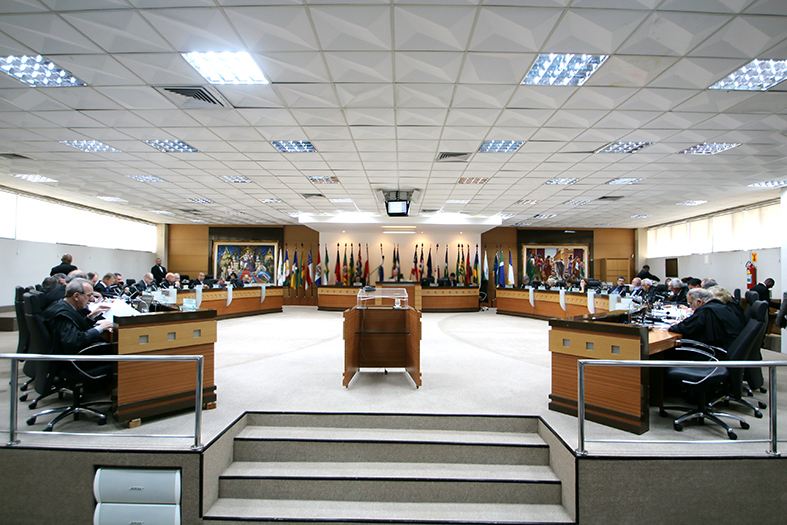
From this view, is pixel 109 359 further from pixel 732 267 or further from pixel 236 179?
pixel 732 267

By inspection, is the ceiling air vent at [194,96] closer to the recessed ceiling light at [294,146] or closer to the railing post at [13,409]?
the recessed ceiling light at [294,146]

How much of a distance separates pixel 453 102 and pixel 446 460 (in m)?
3.67

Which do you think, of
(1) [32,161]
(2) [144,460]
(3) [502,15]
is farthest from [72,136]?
(3) [502,15]

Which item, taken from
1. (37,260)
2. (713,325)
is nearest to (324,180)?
(713,325)

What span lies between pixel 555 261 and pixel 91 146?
15.8 meters

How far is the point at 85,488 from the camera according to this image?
105 inches

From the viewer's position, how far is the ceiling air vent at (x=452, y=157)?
6086 millimetres

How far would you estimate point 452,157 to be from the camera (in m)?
6.25

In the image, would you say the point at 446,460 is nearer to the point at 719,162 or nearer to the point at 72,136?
the point at 72,136

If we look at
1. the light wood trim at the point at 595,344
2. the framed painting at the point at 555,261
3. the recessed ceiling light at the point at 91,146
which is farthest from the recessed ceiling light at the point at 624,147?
the framed painting at the point at 555,261

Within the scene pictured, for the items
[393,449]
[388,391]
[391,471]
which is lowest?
[391,471]

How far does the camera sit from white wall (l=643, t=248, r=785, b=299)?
31.2 ft

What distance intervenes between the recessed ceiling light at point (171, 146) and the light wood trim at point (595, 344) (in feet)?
19.3

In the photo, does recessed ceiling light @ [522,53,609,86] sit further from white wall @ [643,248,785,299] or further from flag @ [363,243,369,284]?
flag @ [363,243,369,284]
